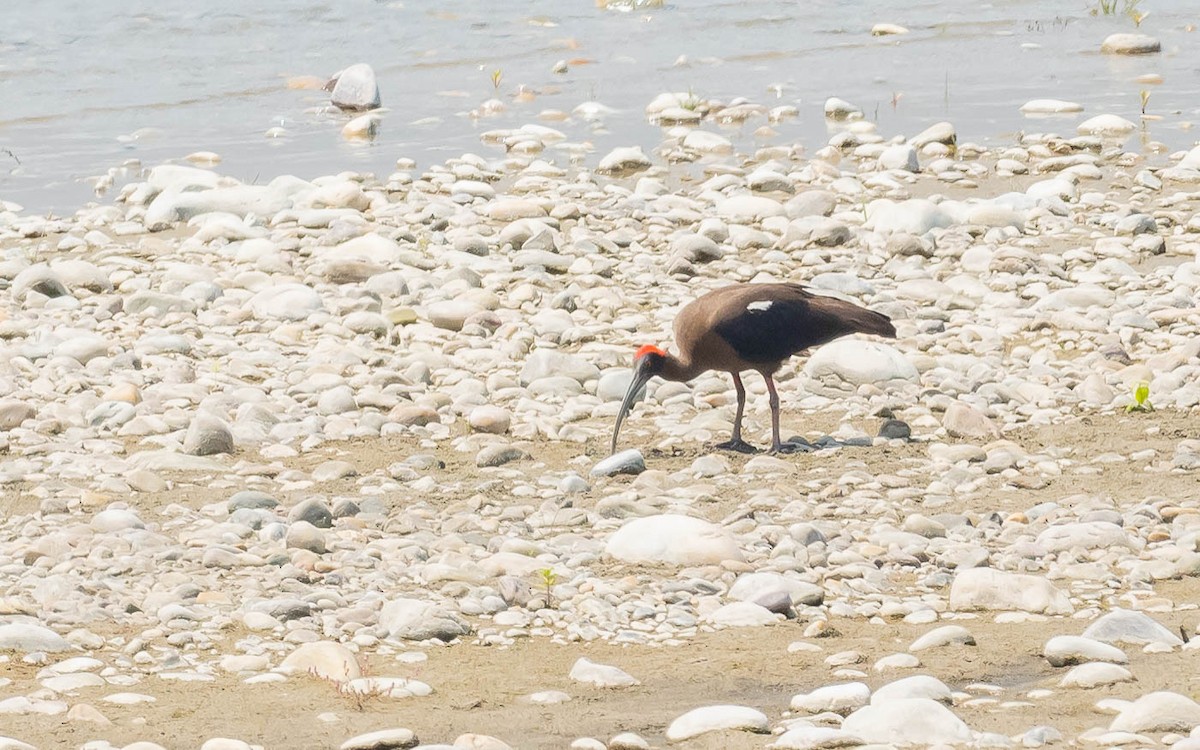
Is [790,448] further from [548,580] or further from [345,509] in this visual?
[548,580]

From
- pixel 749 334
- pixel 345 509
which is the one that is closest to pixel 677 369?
pixel 749 334

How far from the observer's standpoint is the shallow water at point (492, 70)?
49.9ft

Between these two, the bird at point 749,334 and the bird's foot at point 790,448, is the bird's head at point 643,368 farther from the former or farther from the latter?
the bird's foot at point 790,448

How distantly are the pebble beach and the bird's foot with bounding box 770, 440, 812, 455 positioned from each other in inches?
1.6

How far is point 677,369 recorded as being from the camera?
26.6 feet

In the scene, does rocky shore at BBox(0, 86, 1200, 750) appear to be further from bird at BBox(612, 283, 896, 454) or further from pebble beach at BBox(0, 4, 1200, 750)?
bird at BBox(612, 283, 896, 454)

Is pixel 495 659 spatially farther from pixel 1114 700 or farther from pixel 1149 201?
pixel 1149 201

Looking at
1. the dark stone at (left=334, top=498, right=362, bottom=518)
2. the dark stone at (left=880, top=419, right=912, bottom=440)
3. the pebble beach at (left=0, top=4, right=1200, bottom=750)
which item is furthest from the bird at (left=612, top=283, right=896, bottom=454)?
the dark stone at (left=334, top=498, right=362, bottom=518)

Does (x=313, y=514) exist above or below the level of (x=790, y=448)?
above

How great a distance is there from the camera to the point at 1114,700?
454 centimetres

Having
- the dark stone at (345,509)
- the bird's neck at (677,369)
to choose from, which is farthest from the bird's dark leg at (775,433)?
the dark stone at (345,509)

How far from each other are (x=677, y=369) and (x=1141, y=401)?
2120mm

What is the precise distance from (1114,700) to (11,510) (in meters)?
4.45

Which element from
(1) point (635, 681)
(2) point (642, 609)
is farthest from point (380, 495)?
(1) point (635, 681)
